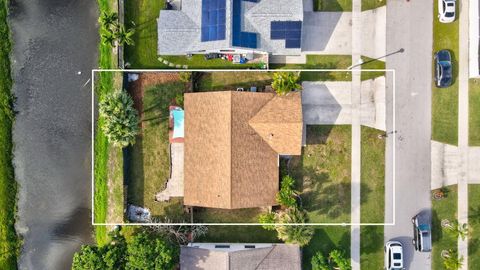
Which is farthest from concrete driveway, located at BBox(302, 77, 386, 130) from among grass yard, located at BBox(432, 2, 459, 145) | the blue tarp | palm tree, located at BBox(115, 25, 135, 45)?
palm tree, located at BBox(115, 25, 135, 45)

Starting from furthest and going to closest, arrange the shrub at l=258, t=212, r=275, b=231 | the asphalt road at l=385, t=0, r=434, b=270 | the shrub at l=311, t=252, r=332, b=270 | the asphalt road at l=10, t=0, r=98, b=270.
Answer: the asphalt road at l=10, t=0, r=98, b=270, the asphalt road at l=385, t=0, r=434, b=270, the shrub at l=258, t=212, r=275, b=231, the shrub at l=311, t=252, r=332, b=270

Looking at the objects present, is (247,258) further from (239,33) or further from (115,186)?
(239,33)

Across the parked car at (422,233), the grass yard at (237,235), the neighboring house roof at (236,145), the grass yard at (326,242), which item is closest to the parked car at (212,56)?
the neighboring house roof at (236,145)

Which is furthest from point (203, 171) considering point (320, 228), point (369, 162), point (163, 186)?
point (369, 162)

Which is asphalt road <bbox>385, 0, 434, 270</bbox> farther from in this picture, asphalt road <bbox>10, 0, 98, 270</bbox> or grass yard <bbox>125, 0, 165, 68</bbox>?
asphalt road <bbox>10, 0, 98, 270</bbox>

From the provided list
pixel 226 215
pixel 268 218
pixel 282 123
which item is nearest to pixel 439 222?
pixel 268 218

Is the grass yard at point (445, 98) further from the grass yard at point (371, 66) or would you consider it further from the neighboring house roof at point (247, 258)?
the neighboring house roof at point (247, 258)

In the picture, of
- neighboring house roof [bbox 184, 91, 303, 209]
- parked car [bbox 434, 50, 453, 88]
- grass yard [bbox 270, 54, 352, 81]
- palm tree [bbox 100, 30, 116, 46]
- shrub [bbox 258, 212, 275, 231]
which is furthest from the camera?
grass yard [bbox 270, 54, 352, 81]
